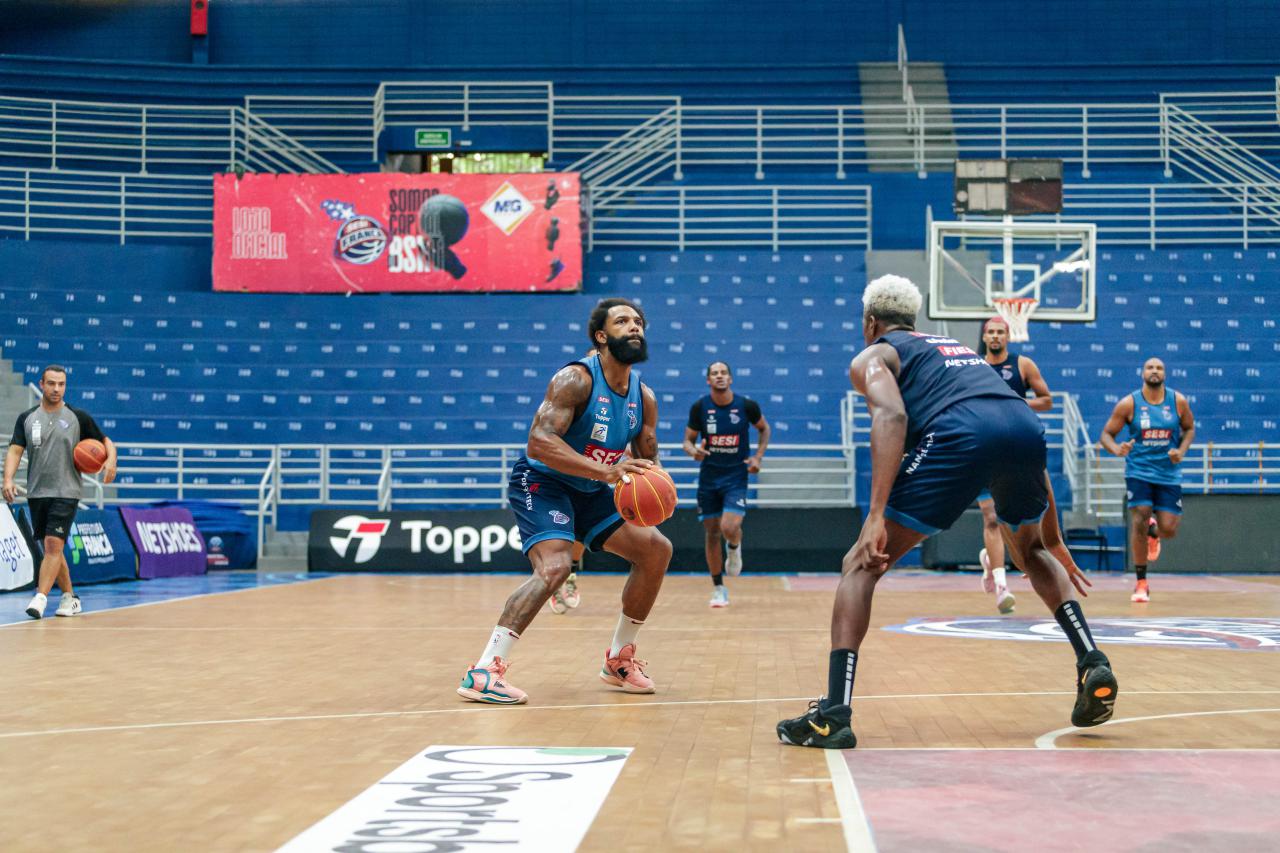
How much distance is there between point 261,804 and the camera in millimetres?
4105

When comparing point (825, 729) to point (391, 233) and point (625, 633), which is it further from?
point (391, 233)

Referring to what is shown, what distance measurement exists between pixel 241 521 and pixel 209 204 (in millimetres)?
10646

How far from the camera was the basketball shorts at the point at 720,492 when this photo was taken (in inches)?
521

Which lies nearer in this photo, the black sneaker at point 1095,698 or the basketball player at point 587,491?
the black sneaker at point 1095,698

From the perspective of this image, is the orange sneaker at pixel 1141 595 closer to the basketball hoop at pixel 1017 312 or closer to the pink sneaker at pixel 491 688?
the basketball hoop at pixel 1017 312

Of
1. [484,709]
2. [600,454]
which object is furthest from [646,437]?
[484,709]

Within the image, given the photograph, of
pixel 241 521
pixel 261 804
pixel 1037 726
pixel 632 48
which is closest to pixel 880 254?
pixel 632 48

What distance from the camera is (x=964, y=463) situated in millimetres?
5367

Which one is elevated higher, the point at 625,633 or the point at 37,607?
the point at 625,633

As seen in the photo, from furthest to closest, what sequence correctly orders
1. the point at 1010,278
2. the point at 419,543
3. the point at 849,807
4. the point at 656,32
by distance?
the point at 656,32 → the point at 1010,278 → the point at 419,543 → the point at 849,807

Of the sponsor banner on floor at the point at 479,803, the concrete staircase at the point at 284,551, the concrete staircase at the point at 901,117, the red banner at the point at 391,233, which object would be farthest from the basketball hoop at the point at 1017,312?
the sponsor banner on floor at the point at 479,803

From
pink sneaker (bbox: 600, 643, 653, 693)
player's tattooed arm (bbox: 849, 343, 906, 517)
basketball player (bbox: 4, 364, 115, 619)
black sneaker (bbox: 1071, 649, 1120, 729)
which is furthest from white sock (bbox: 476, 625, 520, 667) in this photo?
basketball player (bbox: 4, 364, 115, 619)

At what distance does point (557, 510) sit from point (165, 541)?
43.8 feet

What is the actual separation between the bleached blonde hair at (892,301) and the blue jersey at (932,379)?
0.08 metres
